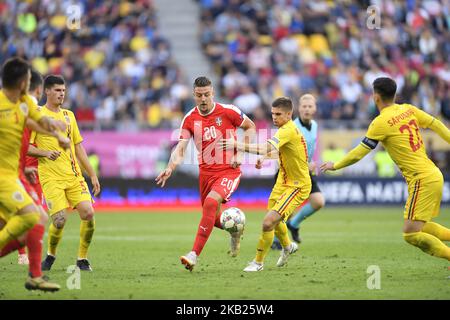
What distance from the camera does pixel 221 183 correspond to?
1160cm

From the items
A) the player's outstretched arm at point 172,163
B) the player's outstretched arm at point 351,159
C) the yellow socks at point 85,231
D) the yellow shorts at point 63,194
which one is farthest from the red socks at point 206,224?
the player's outstretched arm at point 351,159

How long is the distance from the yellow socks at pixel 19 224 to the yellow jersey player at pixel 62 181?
250 cm

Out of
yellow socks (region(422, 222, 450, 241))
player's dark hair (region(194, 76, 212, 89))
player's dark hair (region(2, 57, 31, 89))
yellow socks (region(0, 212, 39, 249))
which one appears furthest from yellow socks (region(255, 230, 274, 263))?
player's dark hair (region(2, 57, 31, 89))

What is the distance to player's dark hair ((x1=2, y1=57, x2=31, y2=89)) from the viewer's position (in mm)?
8906

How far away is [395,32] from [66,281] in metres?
21.4

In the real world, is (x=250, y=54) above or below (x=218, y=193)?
above

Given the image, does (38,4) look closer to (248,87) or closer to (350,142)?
(248,87)

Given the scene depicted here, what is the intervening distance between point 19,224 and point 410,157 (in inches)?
182

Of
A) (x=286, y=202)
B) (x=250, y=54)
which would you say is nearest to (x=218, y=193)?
(x=286, y=202)

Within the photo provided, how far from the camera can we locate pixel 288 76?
27266 mm

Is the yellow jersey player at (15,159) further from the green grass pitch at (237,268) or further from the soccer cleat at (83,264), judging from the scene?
the soccer cleat at (83,264)

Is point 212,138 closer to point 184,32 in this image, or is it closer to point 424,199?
point 424,199
